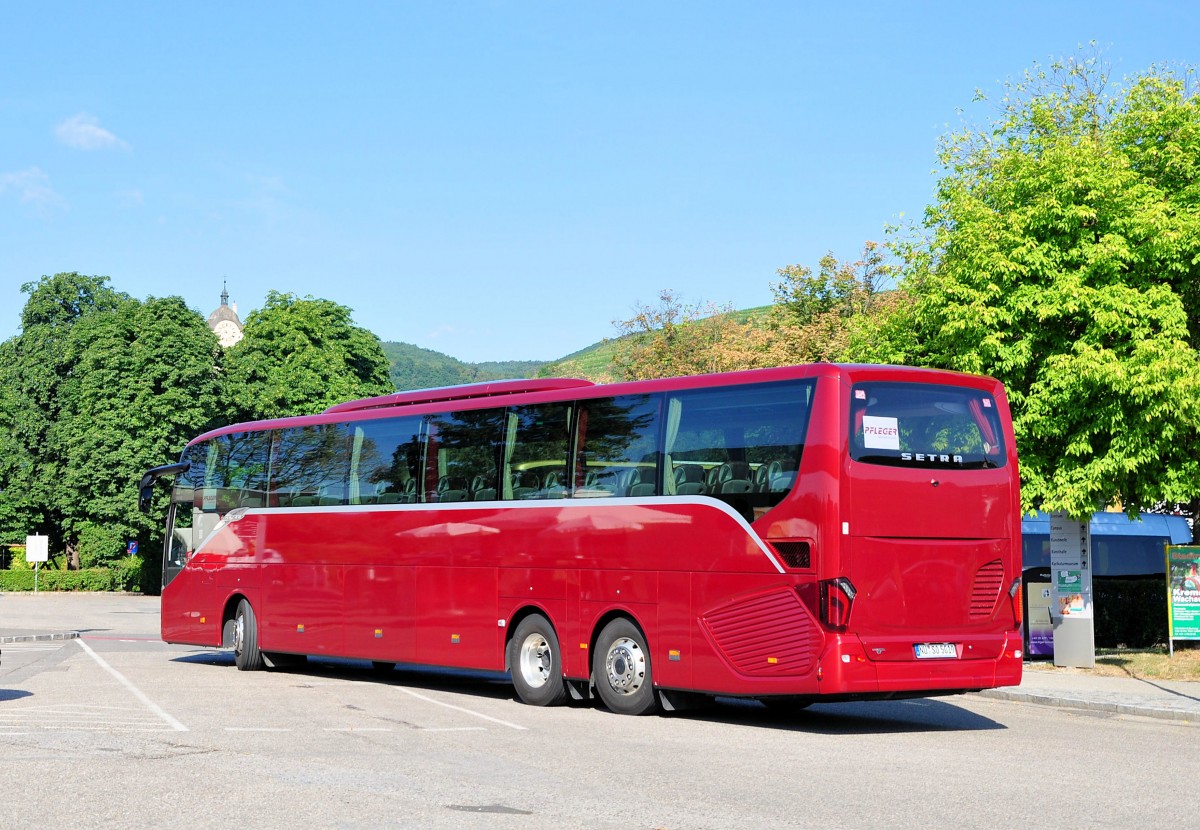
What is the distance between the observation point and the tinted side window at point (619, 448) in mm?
15680

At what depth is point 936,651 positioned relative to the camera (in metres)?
14.4

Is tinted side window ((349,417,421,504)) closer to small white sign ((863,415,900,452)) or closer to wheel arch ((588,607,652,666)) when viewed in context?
wheel arch ((588,607,652,666))

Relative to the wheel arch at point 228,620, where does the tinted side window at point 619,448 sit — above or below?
above

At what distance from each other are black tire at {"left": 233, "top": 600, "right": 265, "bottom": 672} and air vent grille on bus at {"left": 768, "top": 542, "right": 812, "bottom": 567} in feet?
38.2

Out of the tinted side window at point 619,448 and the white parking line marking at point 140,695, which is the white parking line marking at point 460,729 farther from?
the tinted side window at point 619,448

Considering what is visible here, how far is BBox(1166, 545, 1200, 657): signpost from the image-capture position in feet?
73.0

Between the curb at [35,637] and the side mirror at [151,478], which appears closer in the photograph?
the side mirror at [151,478]

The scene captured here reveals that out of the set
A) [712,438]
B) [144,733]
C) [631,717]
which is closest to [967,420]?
[712,438]

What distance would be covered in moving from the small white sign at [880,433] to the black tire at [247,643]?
1239 centimetres

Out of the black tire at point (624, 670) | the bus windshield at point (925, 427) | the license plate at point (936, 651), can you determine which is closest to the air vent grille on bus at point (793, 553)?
the bus windshield at point (925, 427)

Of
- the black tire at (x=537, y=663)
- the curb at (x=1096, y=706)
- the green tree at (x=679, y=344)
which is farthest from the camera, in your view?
the green tree at (x=679, y=344)

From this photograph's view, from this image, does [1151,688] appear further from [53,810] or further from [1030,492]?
[53,810]

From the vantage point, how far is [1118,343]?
23.1 metres

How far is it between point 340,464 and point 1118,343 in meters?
12.1
